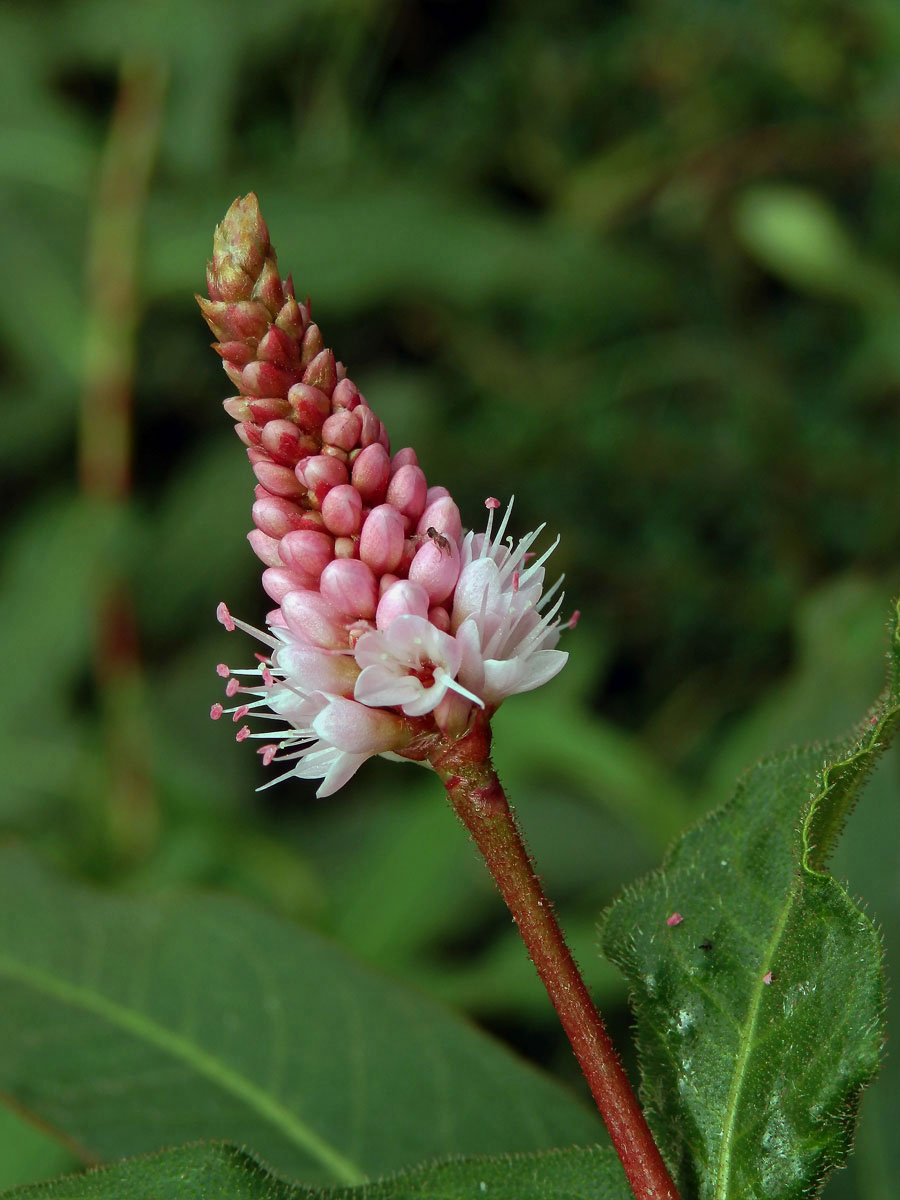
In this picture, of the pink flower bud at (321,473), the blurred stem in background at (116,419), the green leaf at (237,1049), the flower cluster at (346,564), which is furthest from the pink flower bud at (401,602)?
the blurred stem in background at (116,419)

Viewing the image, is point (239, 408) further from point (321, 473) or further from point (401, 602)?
point (401, 602)

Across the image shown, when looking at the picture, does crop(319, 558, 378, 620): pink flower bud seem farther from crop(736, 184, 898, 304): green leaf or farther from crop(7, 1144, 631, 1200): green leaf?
crop(736, 184, 898, 304): green leaf

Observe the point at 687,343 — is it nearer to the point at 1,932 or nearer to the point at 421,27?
the point at 421,27

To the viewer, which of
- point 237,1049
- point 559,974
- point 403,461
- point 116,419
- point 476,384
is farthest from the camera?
point 476,384

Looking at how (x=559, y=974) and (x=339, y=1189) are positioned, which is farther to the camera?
(x=339, y=1189)

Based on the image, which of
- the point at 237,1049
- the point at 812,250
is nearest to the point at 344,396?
the point at 237,1049

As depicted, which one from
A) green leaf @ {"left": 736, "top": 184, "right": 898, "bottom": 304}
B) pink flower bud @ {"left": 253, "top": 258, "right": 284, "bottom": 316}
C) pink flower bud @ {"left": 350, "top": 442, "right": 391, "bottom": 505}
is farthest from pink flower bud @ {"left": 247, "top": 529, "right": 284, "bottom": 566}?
green leaf @ {"left": 736, "top": 184, "right": 898, "bottom": 304}

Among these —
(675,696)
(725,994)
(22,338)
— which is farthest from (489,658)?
(675,696)
